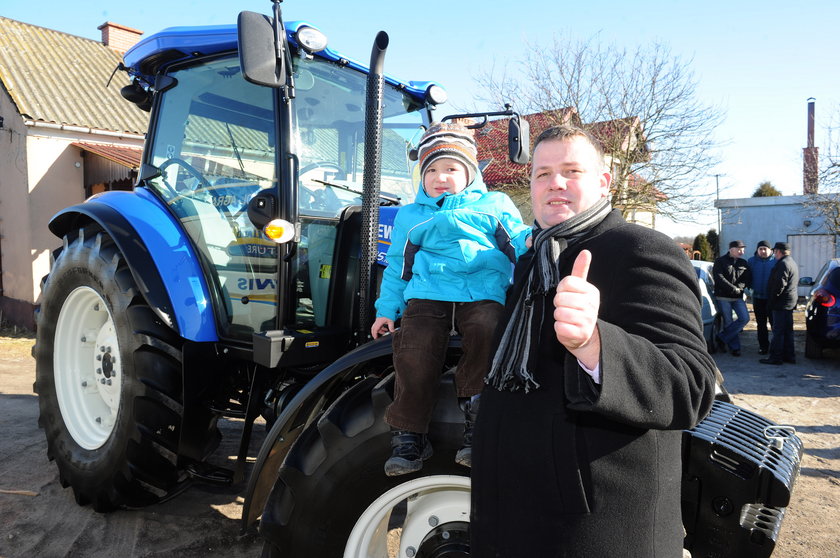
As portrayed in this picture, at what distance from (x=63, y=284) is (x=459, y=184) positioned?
103 inches

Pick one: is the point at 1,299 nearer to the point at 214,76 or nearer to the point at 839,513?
the point at 214,76

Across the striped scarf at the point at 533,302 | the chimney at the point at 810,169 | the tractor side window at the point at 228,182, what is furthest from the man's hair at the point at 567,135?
the chimney at the point at 810,169

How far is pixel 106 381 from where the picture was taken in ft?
11.1

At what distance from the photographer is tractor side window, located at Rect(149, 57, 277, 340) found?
2943mm

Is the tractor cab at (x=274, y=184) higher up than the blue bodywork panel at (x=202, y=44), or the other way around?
the blue bodywork panel at (x=202, y=44)

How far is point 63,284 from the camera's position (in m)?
3.46

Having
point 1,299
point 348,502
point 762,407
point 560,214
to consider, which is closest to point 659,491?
point 560,214

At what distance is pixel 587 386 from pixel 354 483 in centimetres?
113

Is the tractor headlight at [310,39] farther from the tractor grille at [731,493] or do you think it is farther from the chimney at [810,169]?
the chimney at [810,169]

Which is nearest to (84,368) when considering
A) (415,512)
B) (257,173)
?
(257,173)

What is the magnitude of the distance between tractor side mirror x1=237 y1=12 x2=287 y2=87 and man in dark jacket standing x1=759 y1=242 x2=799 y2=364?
802 centimetres

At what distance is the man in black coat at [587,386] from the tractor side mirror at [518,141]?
5.34 feet

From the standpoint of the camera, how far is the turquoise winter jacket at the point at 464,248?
1.99 meters

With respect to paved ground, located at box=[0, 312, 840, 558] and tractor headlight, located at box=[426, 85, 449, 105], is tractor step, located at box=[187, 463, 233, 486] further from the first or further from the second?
tractor headlight, located at box=[426, 85, 449, 105]
